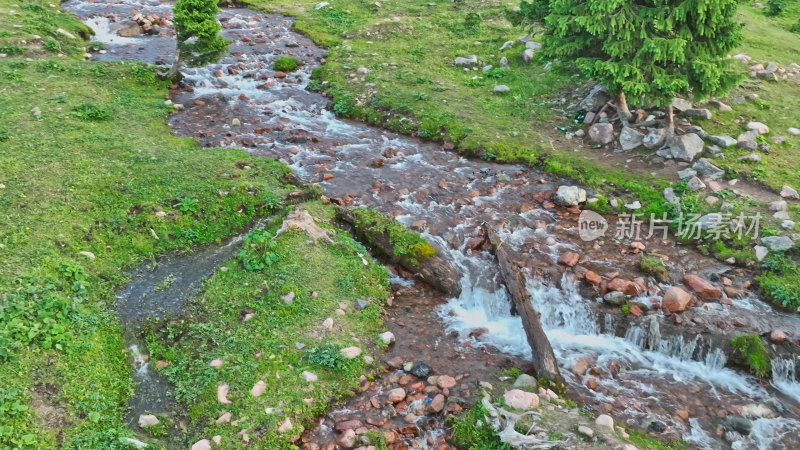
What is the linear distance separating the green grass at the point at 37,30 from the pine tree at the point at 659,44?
66.0ft

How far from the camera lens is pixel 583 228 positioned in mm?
14039

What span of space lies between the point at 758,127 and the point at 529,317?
38.7ft

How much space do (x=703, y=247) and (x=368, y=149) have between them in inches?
400

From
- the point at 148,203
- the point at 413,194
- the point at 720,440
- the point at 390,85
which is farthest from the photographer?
the point at 390,85

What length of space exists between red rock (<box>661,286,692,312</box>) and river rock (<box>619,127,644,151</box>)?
661 cm

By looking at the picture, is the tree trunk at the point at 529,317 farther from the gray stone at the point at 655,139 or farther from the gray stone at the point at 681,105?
the gray stone at the point at 681,105

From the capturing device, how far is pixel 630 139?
16.8 metres

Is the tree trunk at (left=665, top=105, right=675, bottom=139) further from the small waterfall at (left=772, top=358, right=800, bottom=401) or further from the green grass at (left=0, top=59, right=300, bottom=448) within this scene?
the green grass at (left=0, top=59, right=300, bottom=448)

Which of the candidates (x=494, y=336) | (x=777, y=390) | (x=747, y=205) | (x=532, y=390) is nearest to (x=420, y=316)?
(x=494, y=336)

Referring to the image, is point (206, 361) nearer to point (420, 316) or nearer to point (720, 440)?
point (420, 316)

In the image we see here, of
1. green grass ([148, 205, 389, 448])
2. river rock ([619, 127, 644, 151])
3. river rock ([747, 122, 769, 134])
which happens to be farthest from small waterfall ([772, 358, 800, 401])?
river rock ([747, 122, 769, 134])

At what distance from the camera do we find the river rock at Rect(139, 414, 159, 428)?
8359 millimetres

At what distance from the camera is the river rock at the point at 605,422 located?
8320 mm

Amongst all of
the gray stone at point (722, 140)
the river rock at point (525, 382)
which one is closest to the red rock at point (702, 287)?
the river rock at point (525, 382)
